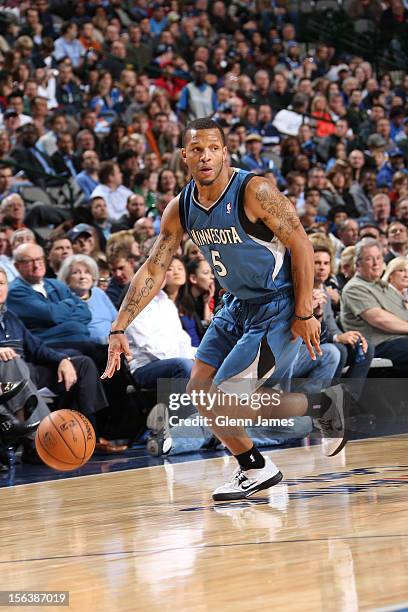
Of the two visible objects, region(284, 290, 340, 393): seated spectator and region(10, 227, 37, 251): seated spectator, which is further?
region(10, 227, 37, 251): seated spectator

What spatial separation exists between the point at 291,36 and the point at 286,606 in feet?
56.9

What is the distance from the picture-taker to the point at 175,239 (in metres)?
5.48

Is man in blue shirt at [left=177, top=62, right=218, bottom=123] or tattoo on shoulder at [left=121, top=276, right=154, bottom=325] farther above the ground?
man in blue shirt at [left=177, top=62, right=218, bottom=123]

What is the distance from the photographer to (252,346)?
5.24 metres

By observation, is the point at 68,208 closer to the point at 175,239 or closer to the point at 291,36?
the point at 175,239

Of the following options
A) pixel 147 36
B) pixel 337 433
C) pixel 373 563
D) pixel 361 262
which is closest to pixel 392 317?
pixel 361 262

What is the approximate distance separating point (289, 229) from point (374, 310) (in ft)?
13.3

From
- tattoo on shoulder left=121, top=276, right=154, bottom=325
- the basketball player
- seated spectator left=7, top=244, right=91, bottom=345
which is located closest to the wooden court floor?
the basketball player

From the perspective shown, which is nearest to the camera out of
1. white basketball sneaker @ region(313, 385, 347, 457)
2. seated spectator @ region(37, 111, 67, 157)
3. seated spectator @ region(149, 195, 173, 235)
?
white basketball sneaker @ region(313, 385, 347, 457)

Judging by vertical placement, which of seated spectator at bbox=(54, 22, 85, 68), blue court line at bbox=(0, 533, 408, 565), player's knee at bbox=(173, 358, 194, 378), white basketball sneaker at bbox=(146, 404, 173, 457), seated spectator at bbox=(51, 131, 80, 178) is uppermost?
seated spectator at bbox=(54, 22, 85, 68)

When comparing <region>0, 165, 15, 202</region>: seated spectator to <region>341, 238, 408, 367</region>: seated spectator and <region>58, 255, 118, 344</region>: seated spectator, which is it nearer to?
<region>58, 255, 118, 344</region>: seated spectator

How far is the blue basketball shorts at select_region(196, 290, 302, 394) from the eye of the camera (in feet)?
17.2

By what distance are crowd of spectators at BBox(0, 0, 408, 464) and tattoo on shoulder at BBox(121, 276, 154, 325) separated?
1908mm

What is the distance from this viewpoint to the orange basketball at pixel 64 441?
225 inches
